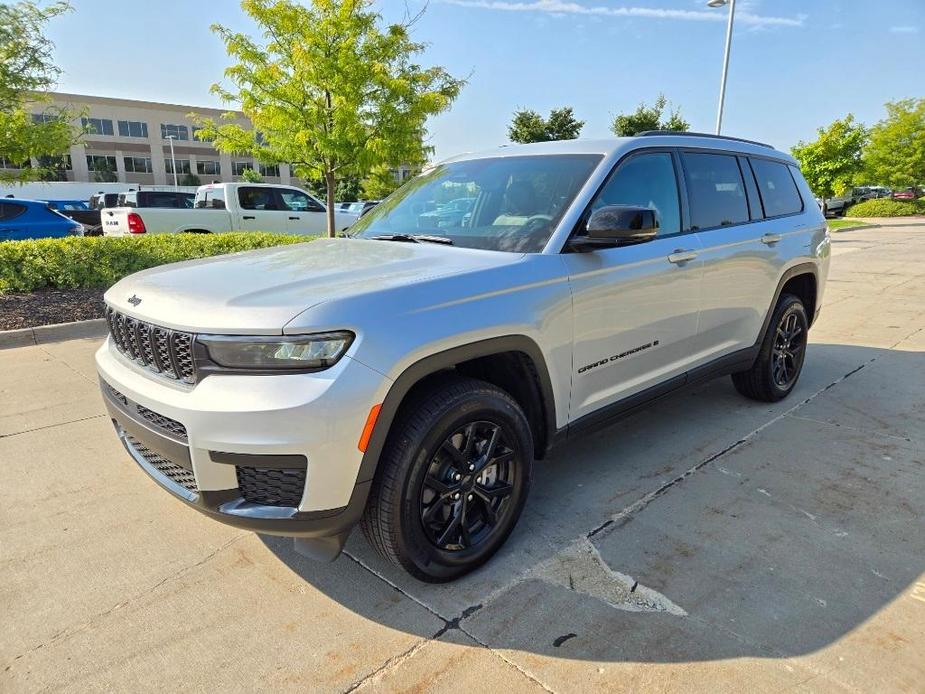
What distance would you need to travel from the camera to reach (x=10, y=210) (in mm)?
11523

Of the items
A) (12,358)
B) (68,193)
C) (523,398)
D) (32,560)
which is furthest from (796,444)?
(68,193)

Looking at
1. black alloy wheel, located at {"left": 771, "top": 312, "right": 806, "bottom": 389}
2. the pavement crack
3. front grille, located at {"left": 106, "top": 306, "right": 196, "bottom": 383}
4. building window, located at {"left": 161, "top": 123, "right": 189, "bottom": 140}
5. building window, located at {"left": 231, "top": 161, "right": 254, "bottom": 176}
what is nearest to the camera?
front grille, located at {"left": 106, "top": 306, "right": 196, "bottom": 383}

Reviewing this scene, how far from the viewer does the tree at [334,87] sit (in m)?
10.4

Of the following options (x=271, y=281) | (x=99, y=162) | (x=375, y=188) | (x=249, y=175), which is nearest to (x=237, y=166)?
(x=99, y=162)

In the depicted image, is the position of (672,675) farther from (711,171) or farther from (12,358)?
(12,358)

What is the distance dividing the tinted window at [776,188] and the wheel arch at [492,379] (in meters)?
2.72

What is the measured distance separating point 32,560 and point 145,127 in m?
71.6

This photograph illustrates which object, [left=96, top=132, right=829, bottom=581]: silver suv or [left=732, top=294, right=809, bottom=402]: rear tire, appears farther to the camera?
[left=732, top=294, right=809, bottom=402]: rear tire

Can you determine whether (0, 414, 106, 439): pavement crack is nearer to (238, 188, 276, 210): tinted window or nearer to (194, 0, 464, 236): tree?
(194, 0, 464, 236): tree

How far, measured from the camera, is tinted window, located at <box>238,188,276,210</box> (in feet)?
45.0

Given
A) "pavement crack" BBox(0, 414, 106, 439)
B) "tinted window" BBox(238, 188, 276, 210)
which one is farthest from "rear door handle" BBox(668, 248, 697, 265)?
"tinted window" BBox(238, 188, 276, 210)

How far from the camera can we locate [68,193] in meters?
39.8

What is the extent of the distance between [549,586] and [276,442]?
1.32 metres

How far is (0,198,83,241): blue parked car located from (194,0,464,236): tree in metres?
4.12
